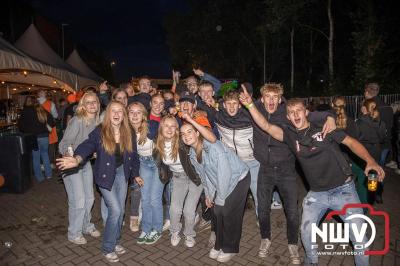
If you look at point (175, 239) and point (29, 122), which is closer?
point (175, 239)

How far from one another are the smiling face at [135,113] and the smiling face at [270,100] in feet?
5.70

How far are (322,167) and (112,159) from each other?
2516mm

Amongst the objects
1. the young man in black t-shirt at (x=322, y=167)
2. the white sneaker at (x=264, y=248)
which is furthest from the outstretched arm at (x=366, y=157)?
the white sneaker at (x=264, y=248)

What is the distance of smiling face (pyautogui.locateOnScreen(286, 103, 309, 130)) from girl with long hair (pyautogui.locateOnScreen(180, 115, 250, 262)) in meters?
0.86

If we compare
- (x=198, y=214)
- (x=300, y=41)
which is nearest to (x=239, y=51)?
(x=300, y=41)

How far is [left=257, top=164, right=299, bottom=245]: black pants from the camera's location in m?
3.88

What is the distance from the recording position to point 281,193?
3.97 meters

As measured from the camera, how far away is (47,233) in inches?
193

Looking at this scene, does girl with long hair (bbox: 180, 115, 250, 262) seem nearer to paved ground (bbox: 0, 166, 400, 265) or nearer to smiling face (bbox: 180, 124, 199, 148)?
smiling face (bbox: 180, 124, 199, 148)

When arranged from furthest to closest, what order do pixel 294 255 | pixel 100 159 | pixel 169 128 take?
pixel 169 128, pixel 294 255, pixel 100 159

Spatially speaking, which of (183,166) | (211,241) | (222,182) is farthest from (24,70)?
(222,182)

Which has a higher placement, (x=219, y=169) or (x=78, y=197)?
(x=219, y=169)

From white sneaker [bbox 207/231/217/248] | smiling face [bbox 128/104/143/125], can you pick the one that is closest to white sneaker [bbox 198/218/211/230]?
white sneaker [bbox 207/231/217/248]

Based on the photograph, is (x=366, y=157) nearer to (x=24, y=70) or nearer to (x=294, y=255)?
(x=294, y=255)
